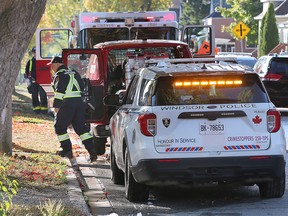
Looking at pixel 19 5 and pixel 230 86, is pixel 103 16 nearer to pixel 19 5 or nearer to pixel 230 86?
pixel 230 86

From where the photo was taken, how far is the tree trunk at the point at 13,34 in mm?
8430

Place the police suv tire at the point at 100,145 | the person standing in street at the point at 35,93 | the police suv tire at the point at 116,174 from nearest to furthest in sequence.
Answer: the police suv tire at the point at 116,174
the police suv tire at the point at 100,145
the person standing in street at the point at 35,93

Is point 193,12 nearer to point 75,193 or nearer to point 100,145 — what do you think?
point 100,145

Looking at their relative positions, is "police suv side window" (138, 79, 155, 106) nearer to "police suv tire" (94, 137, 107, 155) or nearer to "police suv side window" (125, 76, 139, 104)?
"police suv side window" (125, 76, 139, 104)

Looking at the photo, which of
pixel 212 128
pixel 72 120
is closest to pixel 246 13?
pixel 72 120

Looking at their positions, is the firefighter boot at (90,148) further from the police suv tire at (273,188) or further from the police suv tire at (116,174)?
the police suv tire at (273,188)

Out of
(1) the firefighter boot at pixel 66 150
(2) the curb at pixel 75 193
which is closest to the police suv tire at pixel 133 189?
(2) the curb at pixel 75 193

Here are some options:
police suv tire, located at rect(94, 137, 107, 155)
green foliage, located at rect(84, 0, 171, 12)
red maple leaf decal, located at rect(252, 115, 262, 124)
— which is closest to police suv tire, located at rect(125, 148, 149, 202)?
red maple leaf decal, located at rect(252, 115, 262, 124)

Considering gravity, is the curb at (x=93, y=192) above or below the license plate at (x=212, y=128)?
below

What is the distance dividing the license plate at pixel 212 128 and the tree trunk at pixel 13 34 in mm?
2872

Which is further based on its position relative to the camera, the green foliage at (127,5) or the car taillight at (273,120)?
the green foliage at (127,5)

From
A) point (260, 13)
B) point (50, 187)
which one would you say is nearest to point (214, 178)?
point (50, 187)

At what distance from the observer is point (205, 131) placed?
10773 millimetres

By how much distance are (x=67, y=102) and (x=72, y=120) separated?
0.35m
